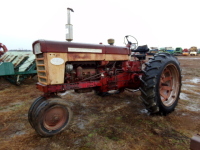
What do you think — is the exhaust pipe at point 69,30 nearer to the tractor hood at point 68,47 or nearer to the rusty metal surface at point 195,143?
the tractor hood at point 68,47

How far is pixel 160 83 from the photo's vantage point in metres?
3.31

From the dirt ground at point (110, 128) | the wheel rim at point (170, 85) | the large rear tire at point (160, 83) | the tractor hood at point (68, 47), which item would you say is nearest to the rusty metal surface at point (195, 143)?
the dirt ground at point (110, 128)

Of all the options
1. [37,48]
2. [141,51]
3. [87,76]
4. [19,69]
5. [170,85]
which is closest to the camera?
[37,48]

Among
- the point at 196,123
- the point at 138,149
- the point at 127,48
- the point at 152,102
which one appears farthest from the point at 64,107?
the point at 196,123

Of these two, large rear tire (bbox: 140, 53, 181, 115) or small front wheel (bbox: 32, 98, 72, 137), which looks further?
large rear tire (bbox: 140, 53, 181, 115)

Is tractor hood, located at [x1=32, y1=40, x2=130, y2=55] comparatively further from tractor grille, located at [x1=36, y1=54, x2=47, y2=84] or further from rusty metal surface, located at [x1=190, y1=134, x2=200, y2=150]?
rusty metal surface, located at [x1=190, y1=134, x2=200, y2=150]

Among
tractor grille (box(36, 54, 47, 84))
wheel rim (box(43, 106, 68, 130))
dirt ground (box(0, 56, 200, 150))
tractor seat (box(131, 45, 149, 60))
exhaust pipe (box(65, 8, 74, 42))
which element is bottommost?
dirt ground (box(0, 56, 200, 150))

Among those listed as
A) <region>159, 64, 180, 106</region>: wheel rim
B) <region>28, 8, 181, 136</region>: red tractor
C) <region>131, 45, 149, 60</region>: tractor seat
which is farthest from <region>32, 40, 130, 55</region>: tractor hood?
<region>159, 64, 180, 106</region>: wheel rim

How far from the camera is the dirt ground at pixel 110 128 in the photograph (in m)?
2.27

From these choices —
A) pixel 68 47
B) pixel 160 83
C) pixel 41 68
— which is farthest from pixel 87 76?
pixel 160 83

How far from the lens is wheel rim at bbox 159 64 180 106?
141 inches

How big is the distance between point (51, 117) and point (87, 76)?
1.18 metres

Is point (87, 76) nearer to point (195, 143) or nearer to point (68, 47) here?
point (68, 47)

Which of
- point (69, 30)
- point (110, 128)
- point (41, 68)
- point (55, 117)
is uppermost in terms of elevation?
point (69, 30)
